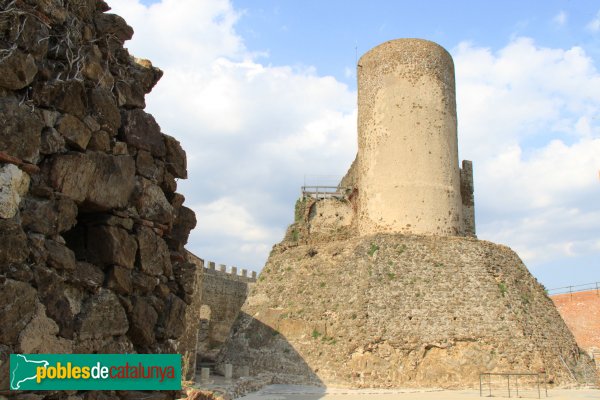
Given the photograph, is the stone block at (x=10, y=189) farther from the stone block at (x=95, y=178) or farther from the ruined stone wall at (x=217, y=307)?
the ruined stone wall at (x=217, y=307)

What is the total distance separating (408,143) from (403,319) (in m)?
6.35

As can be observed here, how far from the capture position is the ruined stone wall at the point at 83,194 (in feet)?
11.6

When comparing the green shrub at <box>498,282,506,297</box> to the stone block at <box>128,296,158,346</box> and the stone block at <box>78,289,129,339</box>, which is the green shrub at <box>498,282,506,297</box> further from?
the stone block at <box>78,289,129,339</box>

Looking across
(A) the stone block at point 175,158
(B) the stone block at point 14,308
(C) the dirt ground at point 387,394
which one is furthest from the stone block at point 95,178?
(C) the dirt ground at point 387,394

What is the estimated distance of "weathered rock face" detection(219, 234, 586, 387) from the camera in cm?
1598

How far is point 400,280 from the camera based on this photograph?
17.6 m

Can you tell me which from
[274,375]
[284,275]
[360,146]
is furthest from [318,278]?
[360,146]

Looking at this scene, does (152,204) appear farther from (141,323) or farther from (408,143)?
(408,143)

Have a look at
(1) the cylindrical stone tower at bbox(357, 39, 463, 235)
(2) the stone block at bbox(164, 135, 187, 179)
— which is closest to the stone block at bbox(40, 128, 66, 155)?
(2) the stone block at bbox(164, 135, 187, 179)

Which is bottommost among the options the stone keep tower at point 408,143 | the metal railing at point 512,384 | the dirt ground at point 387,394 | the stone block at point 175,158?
the dirt ground at point 387,394

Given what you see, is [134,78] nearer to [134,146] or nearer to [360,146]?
[134,146]

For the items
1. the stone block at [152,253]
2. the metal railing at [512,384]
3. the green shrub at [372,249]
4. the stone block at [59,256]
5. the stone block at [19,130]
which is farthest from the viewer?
the green shrub at [372,249]

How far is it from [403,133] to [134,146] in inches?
641

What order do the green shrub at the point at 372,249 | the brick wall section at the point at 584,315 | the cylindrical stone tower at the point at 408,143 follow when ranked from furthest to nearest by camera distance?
the brick wall section at the point at 584,315 → the cylindrical stone tower at the point at 408,143 → the green shrub at the point at 372,249
